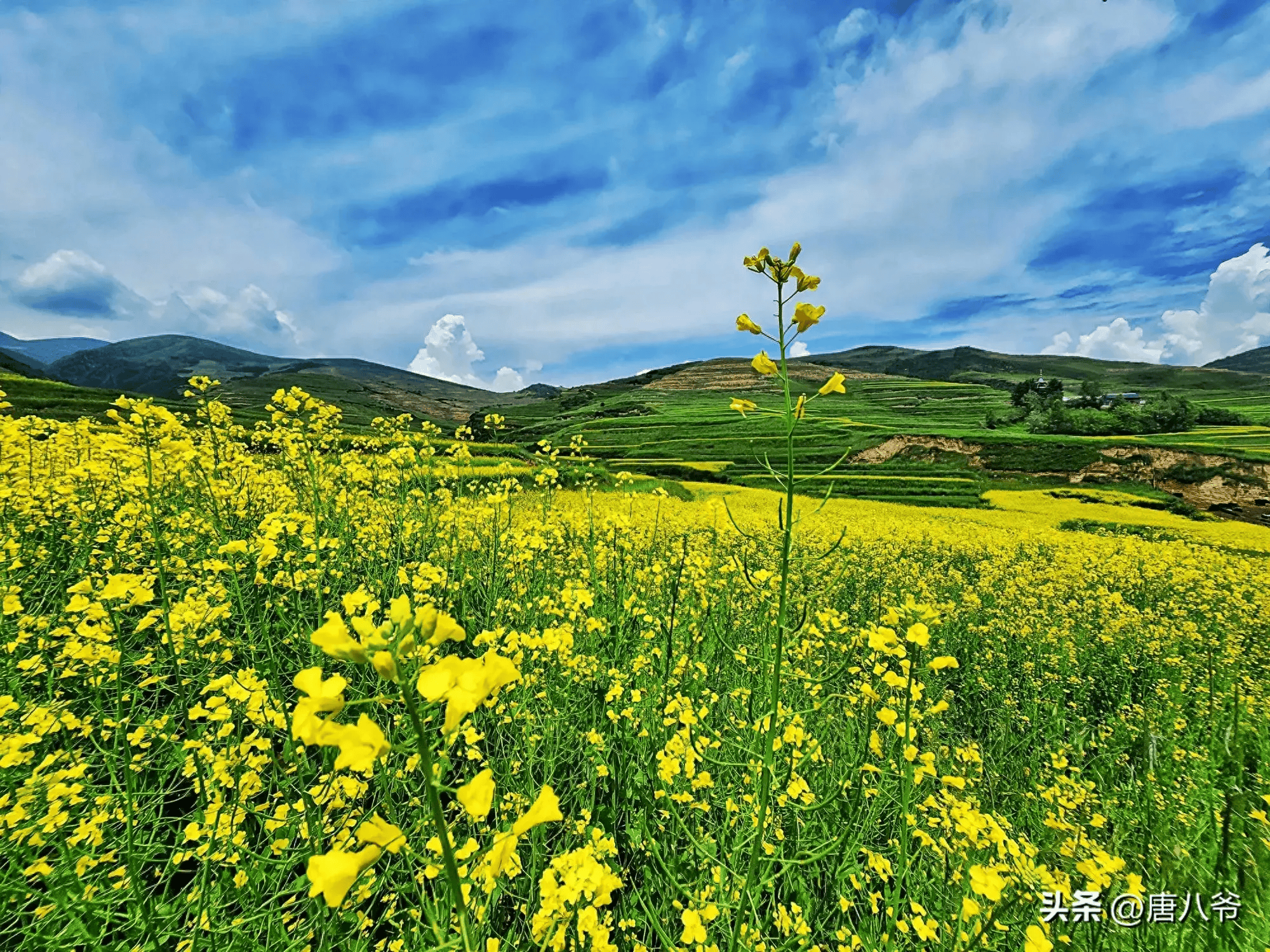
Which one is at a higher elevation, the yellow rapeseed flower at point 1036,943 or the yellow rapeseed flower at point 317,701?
the yellow rapeseed flower at point 317,701

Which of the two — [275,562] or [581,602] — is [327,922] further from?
[275,562]

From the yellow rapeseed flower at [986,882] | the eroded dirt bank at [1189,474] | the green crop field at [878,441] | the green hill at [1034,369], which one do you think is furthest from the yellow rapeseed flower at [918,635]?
the green hill at [1034,369]

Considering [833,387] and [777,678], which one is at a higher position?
[833,387]

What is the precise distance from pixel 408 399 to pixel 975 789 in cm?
17728

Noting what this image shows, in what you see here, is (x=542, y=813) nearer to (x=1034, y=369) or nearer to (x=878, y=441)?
(x=878, y=441)

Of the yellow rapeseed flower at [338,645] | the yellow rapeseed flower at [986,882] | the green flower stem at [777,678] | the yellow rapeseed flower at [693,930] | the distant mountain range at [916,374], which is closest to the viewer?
the yellow rapeseed flower at [338,645]

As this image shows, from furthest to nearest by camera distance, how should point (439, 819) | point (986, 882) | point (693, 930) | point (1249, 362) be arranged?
point (1249, 362) → point (986, 882) → point (693, 930) → point (439, 819)

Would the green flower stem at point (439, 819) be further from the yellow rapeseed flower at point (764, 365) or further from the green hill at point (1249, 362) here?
the green hill at point (1249, 362)

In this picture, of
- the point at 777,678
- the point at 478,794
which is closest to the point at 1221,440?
the point at 777,678

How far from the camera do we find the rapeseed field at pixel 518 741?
184 cm

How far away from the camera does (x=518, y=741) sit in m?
3.09

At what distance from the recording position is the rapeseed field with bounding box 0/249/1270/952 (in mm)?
1839

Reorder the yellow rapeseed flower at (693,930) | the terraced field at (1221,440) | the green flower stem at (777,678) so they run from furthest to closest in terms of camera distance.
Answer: the terraced field at (1221,440), the yellow rapeseed flower at (693,930), the green flower stem at (777,678)

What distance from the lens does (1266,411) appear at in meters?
54.9
